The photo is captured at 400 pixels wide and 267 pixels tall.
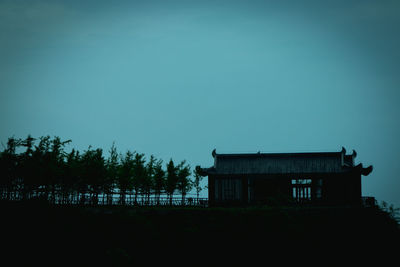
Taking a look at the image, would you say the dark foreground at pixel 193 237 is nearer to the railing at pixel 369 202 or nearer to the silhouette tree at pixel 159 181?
the railing at pixel 369 202

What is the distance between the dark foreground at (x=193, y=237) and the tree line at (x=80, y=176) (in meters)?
6.00

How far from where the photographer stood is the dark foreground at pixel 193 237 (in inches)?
1169

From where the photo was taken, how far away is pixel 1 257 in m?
28.3

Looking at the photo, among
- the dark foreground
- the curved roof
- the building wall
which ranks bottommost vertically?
the dark foreground

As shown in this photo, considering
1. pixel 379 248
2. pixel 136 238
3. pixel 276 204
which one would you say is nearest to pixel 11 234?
pixel 136 238

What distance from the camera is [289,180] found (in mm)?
42531

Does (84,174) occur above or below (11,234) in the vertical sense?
above

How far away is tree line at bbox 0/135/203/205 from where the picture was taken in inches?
1537

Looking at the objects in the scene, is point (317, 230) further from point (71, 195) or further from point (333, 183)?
point (71, 195)

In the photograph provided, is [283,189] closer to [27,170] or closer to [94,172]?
[94,172]

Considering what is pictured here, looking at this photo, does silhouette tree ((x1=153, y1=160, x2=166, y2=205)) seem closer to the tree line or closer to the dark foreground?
the tree line

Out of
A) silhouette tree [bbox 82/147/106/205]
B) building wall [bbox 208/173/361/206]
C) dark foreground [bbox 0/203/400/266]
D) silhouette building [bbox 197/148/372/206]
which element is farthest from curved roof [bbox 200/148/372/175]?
silhouette tree [bbox 82/147/106/205]

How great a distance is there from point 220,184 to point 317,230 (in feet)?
40.7

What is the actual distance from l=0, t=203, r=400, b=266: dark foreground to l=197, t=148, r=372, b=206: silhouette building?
571 centimetres
